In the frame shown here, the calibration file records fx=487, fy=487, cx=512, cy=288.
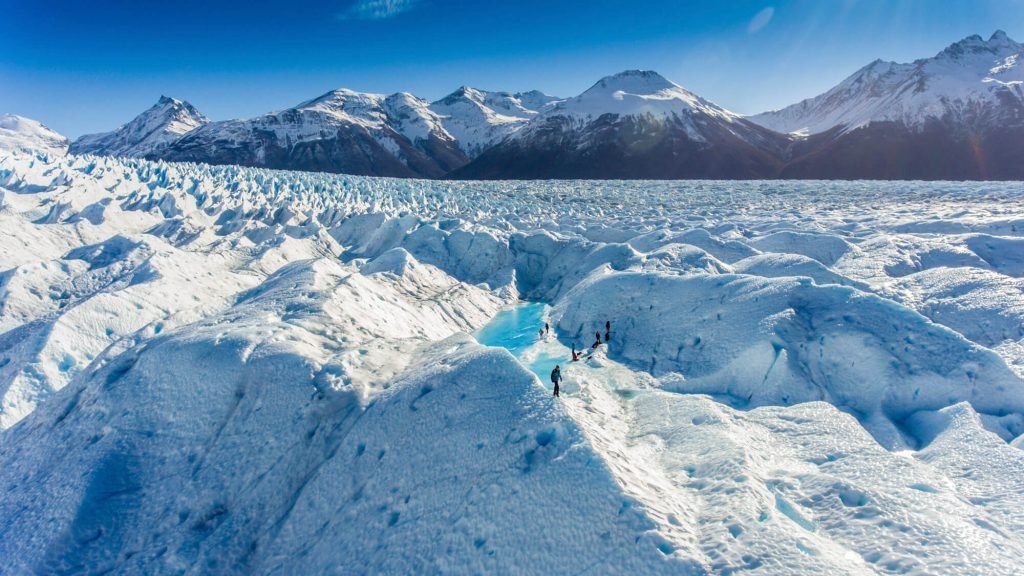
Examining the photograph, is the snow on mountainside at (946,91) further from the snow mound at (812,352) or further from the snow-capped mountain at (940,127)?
the snow mound at (812,352)

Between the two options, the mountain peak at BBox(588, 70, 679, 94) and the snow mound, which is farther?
the mountain peak at BBox(588, 70, 679, 94)

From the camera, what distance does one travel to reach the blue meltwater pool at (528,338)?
56.5 feet

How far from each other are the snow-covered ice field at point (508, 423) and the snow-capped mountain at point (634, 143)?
9781 centimetres

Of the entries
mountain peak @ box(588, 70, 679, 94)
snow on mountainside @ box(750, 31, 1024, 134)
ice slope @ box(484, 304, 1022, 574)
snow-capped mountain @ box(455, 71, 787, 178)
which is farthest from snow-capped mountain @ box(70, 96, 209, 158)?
snow on mountainside @ box(750, 31, 1024, 134)

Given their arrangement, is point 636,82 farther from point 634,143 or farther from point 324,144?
point 324,144

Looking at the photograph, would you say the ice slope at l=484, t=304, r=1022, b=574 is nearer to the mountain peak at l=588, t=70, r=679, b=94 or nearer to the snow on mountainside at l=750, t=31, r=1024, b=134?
the snow on mountainside at l=750, t=31, r=1024, b=134

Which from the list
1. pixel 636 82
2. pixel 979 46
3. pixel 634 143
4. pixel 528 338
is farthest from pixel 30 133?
pixel 979 46

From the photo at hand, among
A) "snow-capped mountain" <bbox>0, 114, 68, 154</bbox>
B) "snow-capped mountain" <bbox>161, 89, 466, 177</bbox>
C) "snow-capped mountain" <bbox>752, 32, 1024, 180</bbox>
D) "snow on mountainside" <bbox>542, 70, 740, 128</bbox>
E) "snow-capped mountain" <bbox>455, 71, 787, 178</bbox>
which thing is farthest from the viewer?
"snow-capped mountain" <bbox>0, 114, 68, 154</bbox>

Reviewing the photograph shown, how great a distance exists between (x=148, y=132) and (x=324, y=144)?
79989 millimetres

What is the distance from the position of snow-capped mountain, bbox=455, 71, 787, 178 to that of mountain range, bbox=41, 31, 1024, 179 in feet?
1.48

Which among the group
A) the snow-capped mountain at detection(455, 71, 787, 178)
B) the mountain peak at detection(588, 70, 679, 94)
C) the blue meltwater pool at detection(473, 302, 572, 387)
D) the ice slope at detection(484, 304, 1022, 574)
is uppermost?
the mountain peak at detection(588, 70, 679, 94)

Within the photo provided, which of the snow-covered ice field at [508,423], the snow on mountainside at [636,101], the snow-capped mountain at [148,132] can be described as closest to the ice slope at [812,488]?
the snow-covered ice field at [508,423]

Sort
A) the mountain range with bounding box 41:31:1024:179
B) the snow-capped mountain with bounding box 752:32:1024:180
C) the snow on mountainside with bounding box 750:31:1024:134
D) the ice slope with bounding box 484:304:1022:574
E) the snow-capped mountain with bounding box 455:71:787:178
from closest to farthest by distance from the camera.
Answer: the ice slope with bounding box 484:304:1022:574 < the snow-capped mountain with bounding box 752:32:1024:180 < the mountain range with bounding box 41:31:1024:179 < the snow on mountainside with bounding box 750:31:1024:134 < the snow-capped mountain with bounding box 455:71:787:178

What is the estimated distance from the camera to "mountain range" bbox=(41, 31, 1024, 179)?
103 meters
